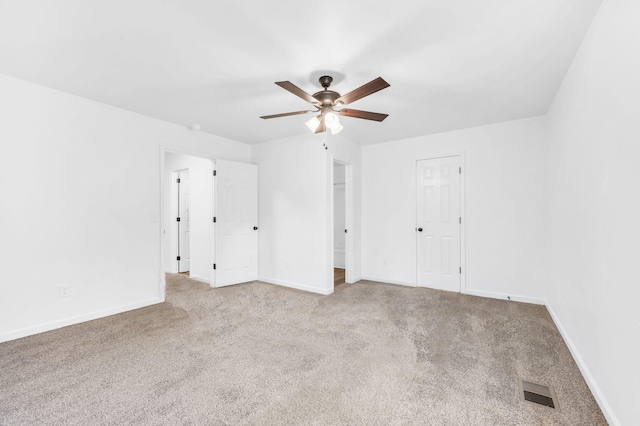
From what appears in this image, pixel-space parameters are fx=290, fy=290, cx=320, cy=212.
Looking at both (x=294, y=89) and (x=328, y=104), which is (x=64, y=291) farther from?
(x=328, y=104)

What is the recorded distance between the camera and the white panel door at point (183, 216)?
18.2 ft

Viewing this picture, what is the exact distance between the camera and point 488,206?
4031 millimetres

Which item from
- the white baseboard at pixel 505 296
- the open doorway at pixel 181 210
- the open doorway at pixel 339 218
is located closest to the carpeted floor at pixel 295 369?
the white baseboard at pixel 505 296

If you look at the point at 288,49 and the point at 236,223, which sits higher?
the point at 288,49

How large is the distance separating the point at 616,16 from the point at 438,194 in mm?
2980

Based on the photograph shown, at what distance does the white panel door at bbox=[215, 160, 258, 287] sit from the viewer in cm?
452

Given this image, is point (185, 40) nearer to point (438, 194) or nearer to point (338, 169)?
point (438, 194)

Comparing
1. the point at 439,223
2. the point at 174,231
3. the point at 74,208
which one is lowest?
the point at 174,231

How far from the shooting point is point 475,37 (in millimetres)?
2008

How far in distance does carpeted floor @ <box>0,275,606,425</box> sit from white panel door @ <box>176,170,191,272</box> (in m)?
2.19

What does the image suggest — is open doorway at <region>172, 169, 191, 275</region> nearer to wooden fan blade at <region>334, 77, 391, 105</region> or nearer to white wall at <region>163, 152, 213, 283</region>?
white wall at <region>163, 152, 213, 283</region>

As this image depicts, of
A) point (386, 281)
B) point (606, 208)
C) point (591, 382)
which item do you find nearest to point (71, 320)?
point (386, 281)

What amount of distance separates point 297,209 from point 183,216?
254cm

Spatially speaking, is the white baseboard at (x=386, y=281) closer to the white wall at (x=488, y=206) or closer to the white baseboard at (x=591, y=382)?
the white wall at (x=488, y=206)
